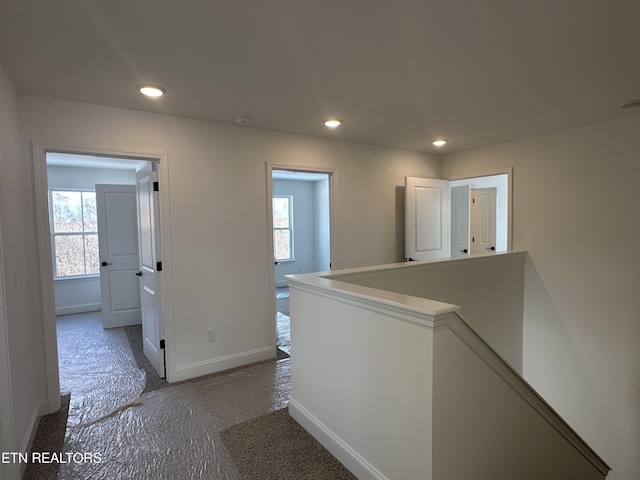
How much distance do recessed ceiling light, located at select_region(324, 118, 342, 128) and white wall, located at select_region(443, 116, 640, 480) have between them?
227 cm

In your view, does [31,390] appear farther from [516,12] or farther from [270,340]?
[516,12]

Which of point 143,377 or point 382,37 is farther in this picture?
point 143,377

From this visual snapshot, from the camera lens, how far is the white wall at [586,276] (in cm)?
328

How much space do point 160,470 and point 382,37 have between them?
265 cm

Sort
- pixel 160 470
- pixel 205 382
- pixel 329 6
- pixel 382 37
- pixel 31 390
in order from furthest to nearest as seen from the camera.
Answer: pixel 205 382, pixel 31 390, pixel 160 470, pixel 382 37, pixel 329 6

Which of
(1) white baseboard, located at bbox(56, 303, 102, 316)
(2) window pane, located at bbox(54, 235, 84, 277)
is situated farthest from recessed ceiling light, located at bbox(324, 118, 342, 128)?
(1) white baseboard, located at bbox(56, 303, 102, 316)

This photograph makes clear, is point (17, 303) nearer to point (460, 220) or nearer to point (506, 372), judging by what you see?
point (506, 372)

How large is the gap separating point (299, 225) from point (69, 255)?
4251 mm

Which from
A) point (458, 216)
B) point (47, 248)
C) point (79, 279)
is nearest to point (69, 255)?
point (79, 279)

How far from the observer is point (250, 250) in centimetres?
334

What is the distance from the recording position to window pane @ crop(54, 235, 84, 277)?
5512 mm

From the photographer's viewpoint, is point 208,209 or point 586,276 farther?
point 586,276

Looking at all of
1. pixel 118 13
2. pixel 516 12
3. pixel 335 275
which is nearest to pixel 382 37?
pixel 516 12

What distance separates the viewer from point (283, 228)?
7.57m
